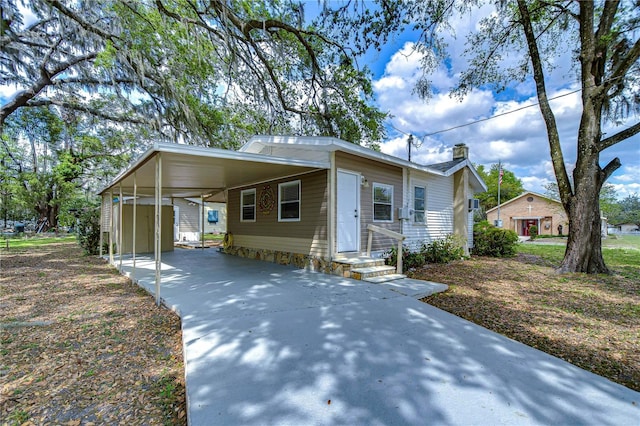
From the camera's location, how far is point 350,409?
6.63 ft

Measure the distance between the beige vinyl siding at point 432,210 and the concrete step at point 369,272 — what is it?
2360 mm

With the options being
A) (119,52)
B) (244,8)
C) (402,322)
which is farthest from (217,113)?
(402,322)

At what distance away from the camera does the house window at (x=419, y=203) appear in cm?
920

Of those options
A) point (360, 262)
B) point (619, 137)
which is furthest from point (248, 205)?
point (619, 137)

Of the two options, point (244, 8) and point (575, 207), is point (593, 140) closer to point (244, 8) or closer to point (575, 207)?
point (575, 207)

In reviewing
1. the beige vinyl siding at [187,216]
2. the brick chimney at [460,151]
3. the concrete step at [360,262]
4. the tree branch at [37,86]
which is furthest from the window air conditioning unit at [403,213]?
the beige vinyl siding at [187,216]

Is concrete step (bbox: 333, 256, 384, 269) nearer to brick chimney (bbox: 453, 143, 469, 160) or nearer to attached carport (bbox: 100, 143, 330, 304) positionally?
attached carport (bbox: 100, 143, 330, 304)

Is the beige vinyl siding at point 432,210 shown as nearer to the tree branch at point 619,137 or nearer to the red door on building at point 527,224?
the tree branch at point 619,137

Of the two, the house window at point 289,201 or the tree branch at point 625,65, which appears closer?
the tree branch at point 625,65

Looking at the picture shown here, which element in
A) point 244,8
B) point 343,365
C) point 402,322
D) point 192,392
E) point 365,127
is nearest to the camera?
point 192,392

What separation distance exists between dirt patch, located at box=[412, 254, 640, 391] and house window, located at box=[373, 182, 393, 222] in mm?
1677

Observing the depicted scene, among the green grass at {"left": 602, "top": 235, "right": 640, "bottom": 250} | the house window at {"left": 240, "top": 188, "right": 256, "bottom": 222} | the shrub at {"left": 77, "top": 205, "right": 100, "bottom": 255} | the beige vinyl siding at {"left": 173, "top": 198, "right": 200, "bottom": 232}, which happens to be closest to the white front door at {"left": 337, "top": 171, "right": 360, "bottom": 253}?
the house window at {"left": 240, "top": 188, "right": 256, "bottom": 222}

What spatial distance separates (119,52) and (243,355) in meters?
9.84

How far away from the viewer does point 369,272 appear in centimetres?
598
